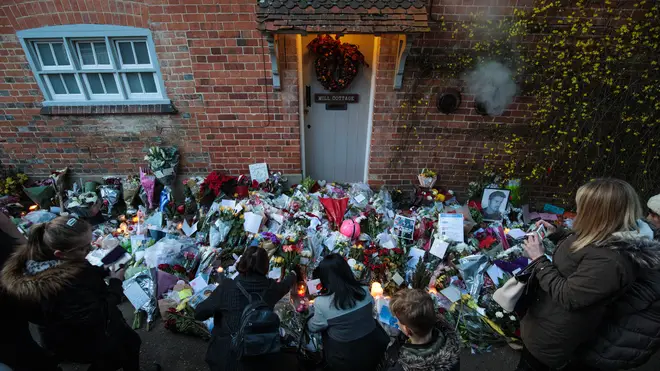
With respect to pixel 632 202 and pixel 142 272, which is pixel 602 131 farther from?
pixel 142 272

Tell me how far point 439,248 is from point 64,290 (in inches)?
144

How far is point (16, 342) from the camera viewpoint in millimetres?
2332

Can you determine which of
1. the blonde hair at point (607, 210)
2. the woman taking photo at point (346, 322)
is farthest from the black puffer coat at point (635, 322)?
the woman taking photo at point (346, 322)

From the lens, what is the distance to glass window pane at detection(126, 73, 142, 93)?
15.0ft

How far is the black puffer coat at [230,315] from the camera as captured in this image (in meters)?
2.32

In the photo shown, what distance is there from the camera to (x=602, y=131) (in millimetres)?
4348

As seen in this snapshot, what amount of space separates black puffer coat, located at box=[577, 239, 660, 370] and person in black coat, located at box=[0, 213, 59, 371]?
12.6 feet

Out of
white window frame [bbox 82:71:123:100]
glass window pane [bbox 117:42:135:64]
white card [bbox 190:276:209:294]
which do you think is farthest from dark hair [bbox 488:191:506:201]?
white window frame [bbox 82:71:123:100]

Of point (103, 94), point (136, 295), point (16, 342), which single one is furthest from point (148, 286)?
point (103, 94)

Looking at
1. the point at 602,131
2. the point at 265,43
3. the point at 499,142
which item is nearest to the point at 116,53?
the point at 265,43

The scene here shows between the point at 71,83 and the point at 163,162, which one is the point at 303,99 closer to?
the point at 163,162

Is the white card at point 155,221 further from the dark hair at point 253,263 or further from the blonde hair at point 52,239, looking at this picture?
the dark hair at point 253,263

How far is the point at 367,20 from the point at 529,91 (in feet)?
8.34

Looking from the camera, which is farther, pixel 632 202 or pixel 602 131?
pixel 602 131
